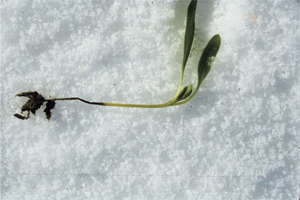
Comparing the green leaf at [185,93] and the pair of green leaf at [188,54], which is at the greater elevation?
the pair of green leaf at [188,54]

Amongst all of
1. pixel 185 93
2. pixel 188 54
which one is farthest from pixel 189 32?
pixel 185 93

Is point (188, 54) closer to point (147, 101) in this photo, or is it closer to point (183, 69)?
point (183, 69)

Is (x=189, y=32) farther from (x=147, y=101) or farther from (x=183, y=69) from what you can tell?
(x=147, y=101)

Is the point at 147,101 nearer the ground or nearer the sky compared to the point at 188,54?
nearer the ground

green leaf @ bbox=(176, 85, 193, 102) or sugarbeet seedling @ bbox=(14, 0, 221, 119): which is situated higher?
sugarbeet seedling @ bbox=(14, 0, 221, 119)

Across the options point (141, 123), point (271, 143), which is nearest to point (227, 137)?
point (271, 143)

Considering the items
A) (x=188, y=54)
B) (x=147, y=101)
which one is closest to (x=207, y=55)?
(x=188, y=54)
